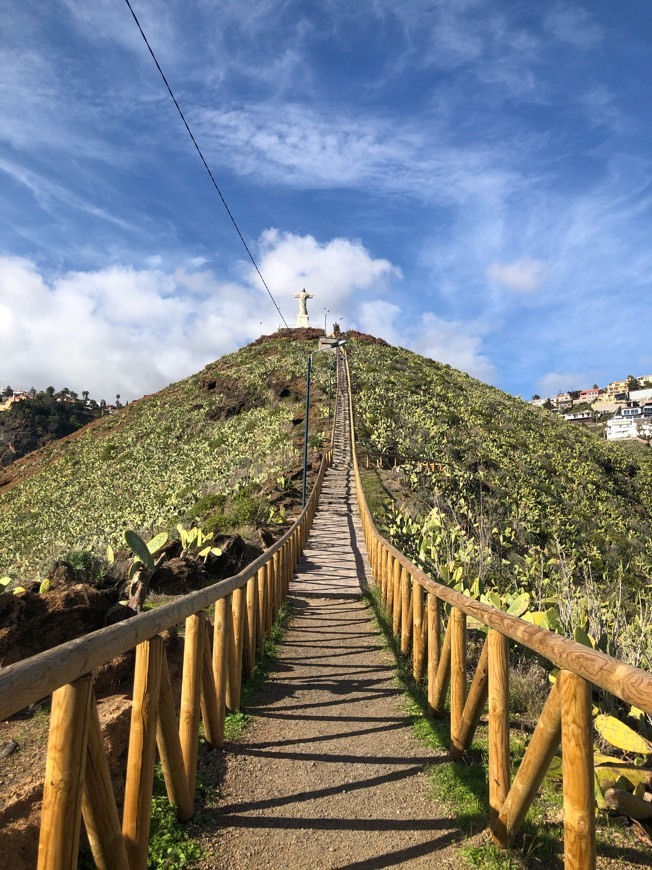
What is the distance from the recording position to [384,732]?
4.73 meters

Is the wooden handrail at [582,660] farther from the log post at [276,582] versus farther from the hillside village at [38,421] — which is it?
the hillside village at [38,421]

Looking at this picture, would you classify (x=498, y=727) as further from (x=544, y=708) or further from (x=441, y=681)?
(x=441, y=681)

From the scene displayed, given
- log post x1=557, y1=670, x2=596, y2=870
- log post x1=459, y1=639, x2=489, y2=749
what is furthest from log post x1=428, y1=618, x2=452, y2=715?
log post x1=557, y1=670, x2=596, y2=870

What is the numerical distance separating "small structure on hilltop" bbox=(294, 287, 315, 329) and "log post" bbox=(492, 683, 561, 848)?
6567 centimetres

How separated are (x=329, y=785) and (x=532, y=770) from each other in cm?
169

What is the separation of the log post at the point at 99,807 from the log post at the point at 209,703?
4.95 feet

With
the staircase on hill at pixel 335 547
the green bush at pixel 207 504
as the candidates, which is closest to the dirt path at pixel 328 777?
the staircase on hill at pixel 335 547

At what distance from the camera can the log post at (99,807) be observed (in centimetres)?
218

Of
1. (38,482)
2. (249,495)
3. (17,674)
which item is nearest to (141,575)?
(17,674)

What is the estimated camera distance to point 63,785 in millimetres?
2000

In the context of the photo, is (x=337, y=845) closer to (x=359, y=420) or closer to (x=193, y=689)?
(x=193, y=689)

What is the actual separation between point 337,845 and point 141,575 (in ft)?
15.6

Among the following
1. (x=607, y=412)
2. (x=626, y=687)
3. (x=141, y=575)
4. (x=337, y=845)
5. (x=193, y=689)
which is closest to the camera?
(x=626, y=687)

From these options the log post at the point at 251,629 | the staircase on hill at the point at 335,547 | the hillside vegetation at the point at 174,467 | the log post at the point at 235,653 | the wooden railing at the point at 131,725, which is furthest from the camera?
the hillside vegetation at the point at 174,467
